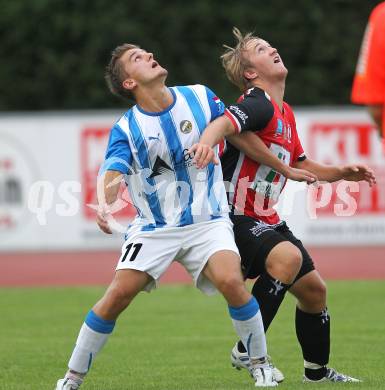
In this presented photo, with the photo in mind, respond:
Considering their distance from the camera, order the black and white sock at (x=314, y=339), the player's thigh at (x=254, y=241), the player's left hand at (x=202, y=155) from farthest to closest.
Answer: the black and white sock at (x=314, y=339), the player's thigh at (x=254, y=241), the player's left hand at (x=202, y=155)

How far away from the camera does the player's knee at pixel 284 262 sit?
6.71 m

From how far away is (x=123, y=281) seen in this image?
21.5ft

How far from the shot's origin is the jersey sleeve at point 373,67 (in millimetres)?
4996

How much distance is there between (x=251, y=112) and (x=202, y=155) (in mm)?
701

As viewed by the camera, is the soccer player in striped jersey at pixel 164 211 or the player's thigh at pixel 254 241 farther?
the player's thigh at pixel 254 241

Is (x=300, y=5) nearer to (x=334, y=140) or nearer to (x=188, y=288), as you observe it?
(x=334, y=140)

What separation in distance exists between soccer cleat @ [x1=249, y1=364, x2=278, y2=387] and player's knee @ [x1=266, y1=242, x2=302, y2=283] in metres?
0.54

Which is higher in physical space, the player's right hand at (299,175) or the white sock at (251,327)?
the player's right hand at (299,175)

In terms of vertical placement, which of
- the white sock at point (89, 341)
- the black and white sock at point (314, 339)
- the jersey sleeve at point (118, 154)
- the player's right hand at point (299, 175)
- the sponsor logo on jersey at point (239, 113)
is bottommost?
the black and white sock at point (314, 339)

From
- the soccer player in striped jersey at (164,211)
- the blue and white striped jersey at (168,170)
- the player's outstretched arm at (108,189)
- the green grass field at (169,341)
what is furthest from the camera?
the green grass field at (169,341)

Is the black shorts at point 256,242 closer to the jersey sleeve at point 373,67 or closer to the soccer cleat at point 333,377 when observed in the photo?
the soccer cleat at point 333,377

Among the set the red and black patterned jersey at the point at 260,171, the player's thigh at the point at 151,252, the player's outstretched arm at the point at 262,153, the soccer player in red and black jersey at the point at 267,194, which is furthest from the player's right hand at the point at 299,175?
the player's thigh at the point at 151,252

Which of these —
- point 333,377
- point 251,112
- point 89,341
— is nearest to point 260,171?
point 251,112

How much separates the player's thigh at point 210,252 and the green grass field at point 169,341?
73 centimetres
